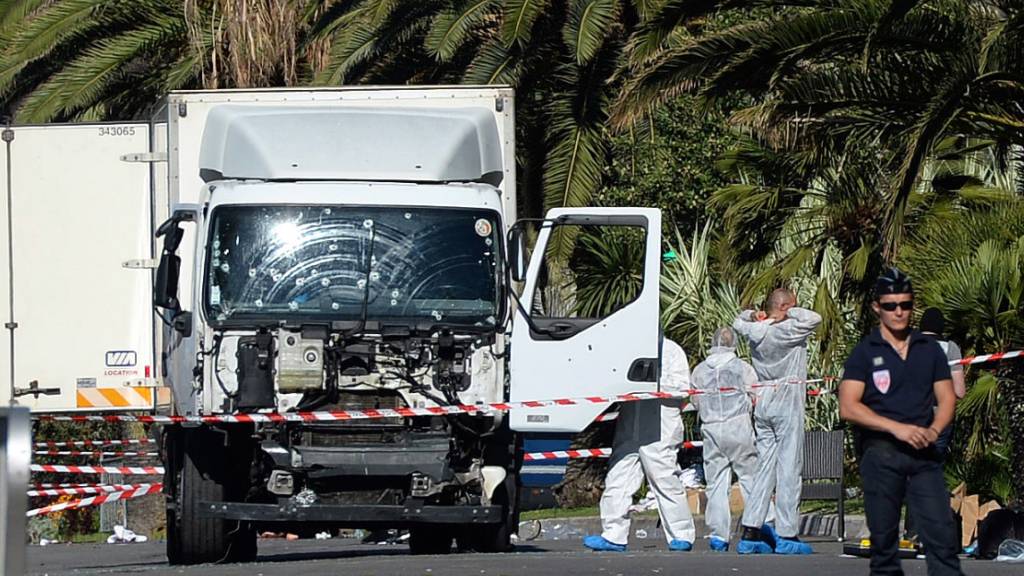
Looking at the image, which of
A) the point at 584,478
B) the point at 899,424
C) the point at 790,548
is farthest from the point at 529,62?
the point at 899,424

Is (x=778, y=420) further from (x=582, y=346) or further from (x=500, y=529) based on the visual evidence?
(x=500, y=529)

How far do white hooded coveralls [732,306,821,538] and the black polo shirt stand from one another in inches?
181

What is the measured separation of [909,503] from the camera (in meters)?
8.27

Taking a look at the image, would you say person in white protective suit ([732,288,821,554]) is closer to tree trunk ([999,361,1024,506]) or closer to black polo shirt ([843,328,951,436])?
tree trunk ([999,361,1024,506])

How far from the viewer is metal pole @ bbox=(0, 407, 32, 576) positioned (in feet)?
18.1

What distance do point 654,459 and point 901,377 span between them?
5.05 m

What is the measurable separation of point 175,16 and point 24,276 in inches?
340

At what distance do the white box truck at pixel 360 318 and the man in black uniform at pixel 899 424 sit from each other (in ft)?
12.2

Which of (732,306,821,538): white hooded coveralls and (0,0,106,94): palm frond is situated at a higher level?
(0,0,106,94): palm frond

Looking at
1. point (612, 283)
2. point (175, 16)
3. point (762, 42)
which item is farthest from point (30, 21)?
point (762, 42)

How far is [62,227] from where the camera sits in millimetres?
13883

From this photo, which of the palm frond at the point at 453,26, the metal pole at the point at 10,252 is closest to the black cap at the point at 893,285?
the metal pole at the point at 10,252

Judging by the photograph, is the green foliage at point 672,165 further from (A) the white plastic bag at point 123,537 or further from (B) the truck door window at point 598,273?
(A) the white plastic bag at point 123,537

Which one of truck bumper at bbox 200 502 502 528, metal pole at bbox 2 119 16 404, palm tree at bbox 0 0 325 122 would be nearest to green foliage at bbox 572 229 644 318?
palm tree at bbox 0 0 325 122
